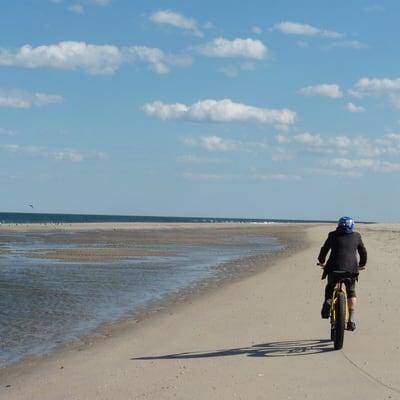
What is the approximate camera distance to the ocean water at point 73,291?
40.6 ft

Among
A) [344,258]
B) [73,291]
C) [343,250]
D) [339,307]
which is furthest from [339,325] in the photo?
[73,291]

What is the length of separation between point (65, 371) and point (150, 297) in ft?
27.5

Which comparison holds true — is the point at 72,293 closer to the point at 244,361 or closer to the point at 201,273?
the point at 201,273

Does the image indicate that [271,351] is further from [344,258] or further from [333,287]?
[344,258]

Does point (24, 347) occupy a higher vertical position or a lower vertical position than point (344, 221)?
lower

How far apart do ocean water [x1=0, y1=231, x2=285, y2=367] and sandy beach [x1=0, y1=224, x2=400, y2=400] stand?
0.90 metres

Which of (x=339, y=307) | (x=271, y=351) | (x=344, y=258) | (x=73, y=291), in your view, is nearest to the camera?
(x=339, y=307)

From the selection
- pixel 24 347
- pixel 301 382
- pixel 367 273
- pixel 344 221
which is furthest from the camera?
pixel 367 273

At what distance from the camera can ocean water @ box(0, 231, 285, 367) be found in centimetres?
1237

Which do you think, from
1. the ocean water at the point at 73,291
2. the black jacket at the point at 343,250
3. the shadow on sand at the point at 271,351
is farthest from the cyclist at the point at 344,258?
the ocean water at the point at 73,291

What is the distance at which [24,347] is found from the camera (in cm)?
1120

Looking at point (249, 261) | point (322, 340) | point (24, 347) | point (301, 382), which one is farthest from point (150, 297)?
point (249, 261)

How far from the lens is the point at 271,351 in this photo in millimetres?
9820

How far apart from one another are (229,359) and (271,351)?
756mm
